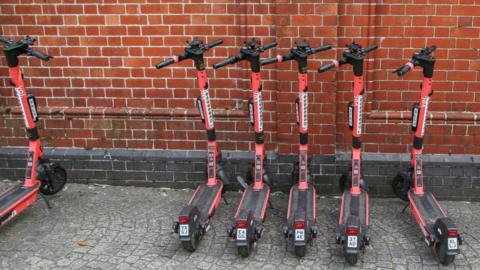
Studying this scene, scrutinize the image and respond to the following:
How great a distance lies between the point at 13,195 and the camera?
5598 mm

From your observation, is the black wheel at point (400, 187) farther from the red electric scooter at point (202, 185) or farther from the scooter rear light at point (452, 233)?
the red electric scooter at point (202, 185)

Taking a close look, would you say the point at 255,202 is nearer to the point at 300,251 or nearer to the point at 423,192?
the point at 300,251

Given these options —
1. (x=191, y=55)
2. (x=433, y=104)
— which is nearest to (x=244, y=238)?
(x=191, y=55)

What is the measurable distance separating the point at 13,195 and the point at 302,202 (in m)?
2.93

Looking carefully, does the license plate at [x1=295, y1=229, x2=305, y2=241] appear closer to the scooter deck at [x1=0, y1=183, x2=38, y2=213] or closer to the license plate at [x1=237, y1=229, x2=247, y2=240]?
the license plate at [x1=237, y1=229, x2=247, y2=240]

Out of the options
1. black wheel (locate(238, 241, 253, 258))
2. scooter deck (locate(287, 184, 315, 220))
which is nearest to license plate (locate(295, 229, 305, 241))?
scooter deck (locate(287, 184, 315, 220))

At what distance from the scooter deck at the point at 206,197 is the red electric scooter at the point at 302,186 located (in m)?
0.76

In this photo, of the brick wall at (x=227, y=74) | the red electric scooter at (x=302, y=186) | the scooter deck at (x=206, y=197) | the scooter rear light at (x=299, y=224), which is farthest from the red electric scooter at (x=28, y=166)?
the scooter rear light at (x=299, y=224)

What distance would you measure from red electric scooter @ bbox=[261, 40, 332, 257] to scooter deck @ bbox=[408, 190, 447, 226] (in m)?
0.99

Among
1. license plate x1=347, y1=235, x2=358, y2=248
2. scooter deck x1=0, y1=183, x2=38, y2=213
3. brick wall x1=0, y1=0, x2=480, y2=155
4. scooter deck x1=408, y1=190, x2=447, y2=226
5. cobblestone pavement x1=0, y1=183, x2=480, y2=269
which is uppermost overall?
brick wall x1=0, y1=0, x2=480, y2=155

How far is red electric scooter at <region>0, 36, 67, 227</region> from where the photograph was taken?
539 cm

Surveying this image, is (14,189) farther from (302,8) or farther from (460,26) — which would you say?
(460,26)

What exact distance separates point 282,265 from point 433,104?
254cm

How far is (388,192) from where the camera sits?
20.1 feet
